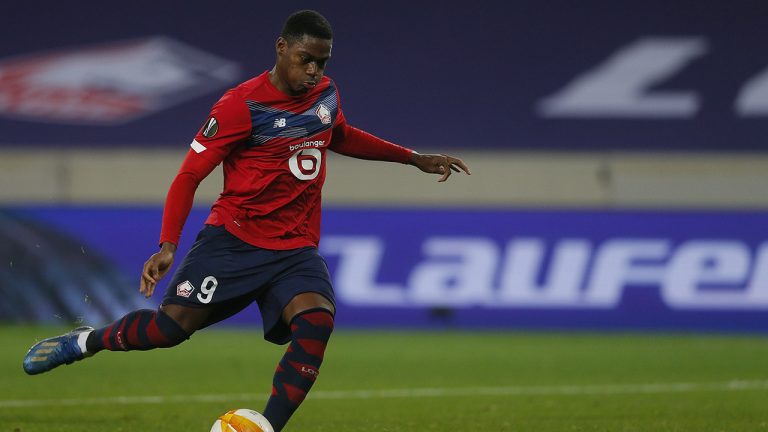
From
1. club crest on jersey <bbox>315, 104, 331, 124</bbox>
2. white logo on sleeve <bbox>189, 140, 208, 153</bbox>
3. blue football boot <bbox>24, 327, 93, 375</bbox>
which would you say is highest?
club crest on jersey <bbox>315, 104, 331, 124</bbox>

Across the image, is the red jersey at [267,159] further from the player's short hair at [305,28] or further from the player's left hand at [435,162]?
the player's left hand at [435,162]

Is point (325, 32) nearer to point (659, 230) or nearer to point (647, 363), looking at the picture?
point (647, 363)

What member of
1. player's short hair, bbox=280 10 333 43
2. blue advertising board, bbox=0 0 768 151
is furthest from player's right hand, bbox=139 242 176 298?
blue advertising board, bbox=0 0 768 151

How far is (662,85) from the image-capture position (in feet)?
63.8

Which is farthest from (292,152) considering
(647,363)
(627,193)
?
(627,193)

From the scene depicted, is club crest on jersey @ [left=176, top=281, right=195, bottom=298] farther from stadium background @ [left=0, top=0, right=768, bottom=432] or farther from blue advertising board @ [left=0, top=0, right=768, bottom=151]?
blue advertising board @ [left=0, top=0, right=768, bottom=151]

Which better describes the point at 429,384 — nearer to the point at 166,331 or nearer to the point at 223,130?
the point at 166,331

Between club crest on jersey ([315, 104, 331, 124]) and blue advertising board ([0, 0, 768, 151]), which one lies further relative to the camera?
blue advertising board ([0, 0, 768, 151])

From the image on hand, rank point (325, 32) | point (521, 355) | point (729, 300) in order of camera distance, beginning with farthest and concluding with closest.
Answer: point (729, 300)
point (521, 355)
point (325, 32)

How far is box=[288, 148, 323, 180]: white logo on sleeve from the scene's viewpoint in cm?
600

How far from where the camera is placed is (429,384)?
997 centimetres

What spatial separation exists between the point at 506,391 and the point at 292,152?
4.04 meters

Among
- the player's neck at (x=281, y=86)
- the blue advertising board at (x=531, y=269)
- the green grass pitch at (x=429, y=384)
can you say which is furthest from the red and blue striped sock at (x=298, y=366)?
the blue advertising board at (x=531, y=269)

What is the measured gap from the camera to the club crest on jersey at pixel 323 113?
611cm
